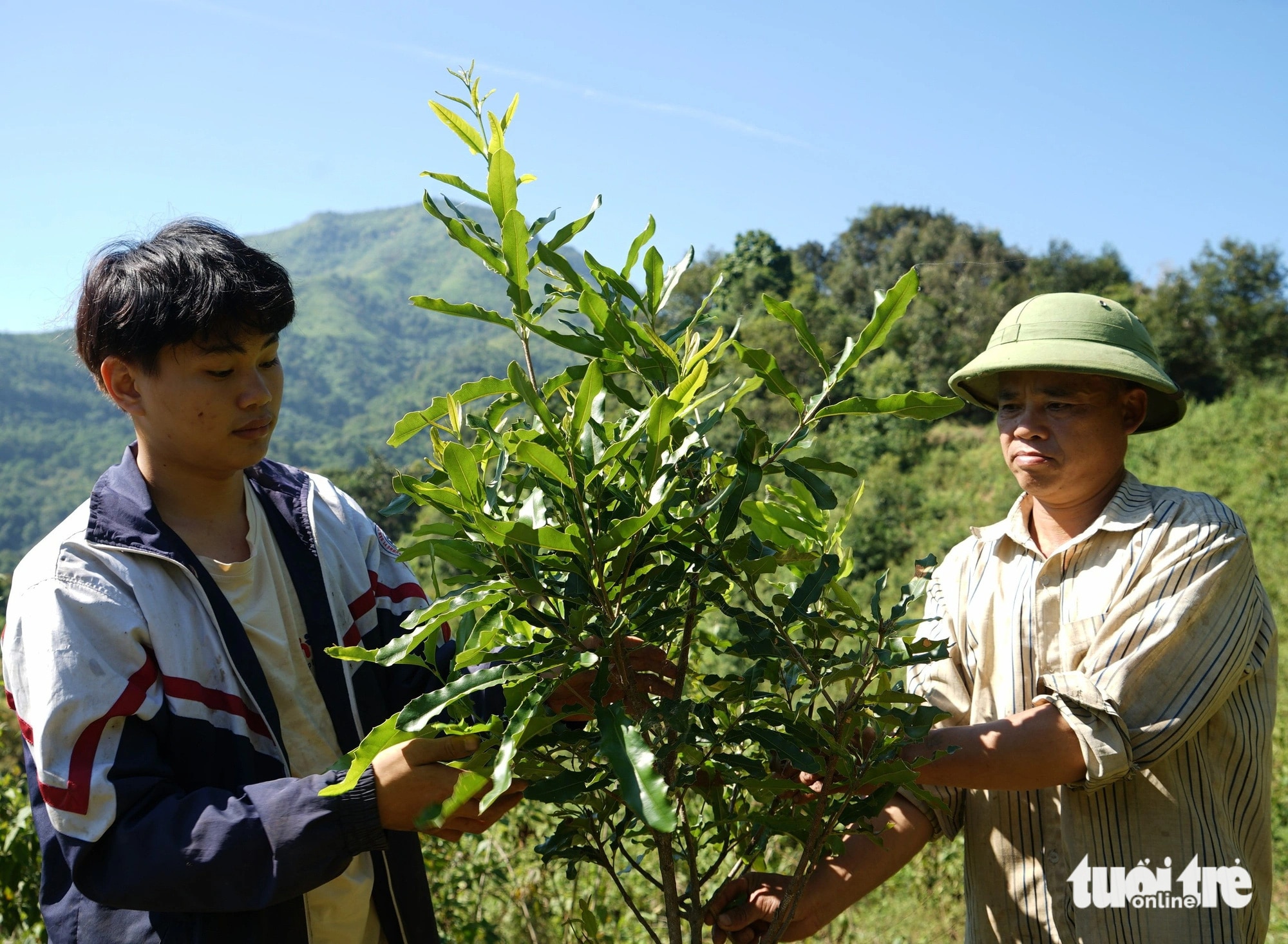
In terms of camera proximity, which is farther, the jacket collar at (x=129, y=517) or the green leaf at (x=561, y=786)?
the jacket collar at (x=129, y=517)

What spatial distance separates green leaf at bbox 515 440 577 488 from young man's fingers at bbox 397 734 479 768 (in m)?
0.36

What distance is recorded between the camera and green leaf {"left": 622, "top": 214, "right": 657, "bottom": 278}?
1.20 metres

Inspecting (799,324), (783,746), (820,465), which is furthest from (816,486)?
(783,746)

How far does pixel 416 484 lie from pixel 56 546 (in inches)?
23.1

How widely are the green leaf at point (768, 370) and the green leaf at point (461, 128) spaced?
380 mm

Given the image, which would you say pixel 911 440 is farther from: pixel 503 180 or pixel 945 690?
pixel 503 180

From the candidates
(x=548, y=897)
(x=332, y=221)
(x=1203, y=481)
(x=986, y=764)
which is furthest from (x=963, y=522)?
(x=332, y=221)

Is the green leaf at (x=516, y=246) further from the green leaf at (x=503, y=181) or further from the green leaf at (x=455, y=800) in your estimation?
the green leaf at (x=455, y=800)

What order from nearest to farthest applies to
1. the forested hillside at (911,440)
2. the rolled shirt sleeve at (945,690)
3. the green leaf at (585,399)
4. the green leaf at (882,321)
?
1. the green leaf at (585,399)
2. the green leaf at (882,321)
3. the rolled shirt sleeve at (945,690)
4. the forested hillside at (911,440)

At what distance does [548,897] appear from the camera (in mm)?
3080

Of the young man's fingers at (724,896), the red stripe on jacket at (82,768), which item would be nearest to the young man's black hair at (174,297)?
the red stripe on jacket at (82,768)

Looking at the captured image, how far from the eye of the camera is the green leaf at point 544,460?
3.05 ft

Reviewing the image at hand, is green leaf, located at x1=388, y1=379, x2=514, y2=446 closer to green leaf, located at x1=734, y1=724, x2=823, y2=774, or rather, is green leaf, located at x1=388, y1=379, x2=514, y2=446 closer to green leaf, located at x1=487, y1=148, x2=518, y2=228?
green leaf, located at x1=487, y1=148, x2=518, y2=228

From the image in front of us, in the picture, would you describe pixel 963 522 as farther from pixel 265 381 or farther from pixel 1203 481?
pixel 265 381
